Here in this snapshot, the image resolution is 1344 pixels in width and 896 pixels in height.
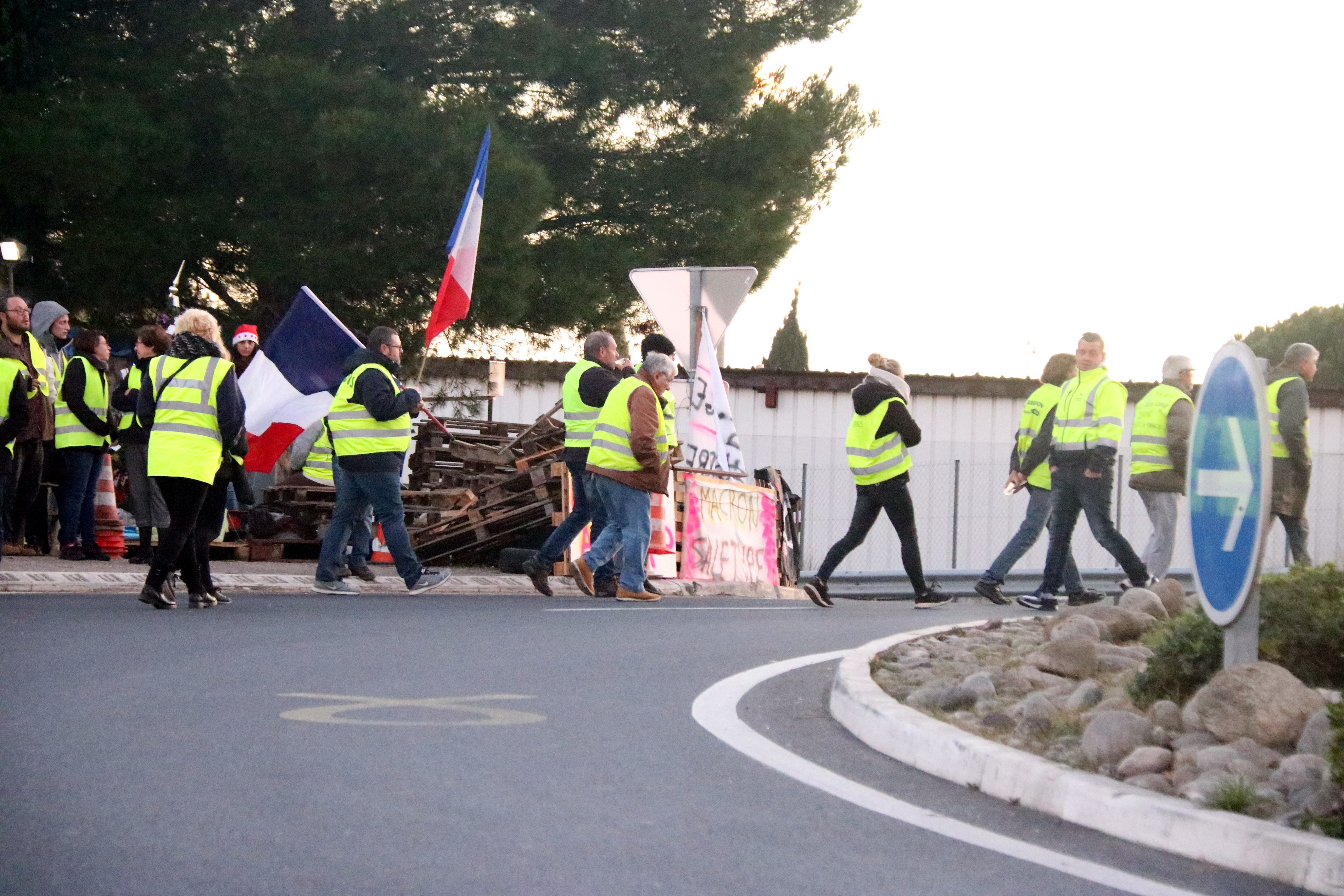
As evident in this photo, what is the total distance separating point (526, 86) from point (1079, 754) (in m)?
18.1

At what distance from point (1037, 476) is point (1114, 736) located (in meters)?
7.76

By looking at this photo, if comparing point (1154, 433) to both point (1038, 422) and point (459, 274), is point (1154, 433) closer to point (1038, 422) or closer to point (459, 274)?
point (1038, 422)

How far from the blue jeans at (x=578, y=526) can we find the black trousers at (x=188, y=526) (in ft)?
8.83

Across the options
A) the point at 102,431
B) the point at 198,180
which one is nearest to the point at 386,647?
the point at 102,431

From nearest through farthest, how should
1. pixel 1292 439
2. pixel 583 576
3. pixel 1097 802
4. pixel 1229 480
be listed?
pixel 1097 802, pixel 1229 480, pixel 1292 439, pixel 583 576

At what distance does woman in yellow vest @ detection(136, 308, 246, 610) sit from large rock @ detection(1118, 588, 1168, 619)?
529cm

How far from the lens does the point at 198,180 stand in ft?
68.1

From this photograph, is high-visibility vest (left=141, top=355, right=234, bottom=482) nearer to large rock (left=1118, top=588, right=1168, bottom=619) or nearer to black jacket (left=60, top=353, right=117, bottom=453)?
black jacket (left=60, top=353, right=117, bottom=453)

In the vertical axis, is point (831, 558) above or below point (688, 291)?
below

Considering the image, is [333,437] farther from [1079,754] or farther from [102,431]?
[1079,754]

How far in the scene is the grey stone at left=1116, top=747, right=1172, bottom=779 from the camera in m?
A: 5.16

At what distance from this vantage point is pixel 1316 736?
16.8 ft

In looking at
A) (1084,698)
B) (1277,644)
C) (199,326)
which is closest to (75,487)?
(199,326)

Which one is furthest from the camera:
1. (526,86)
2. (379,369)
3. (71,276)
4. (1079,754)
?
(526,86)
